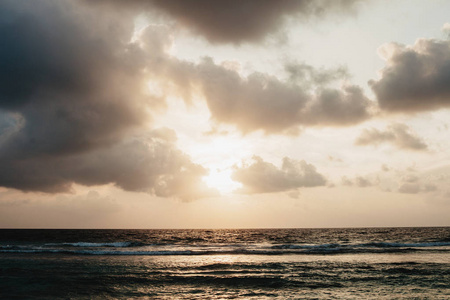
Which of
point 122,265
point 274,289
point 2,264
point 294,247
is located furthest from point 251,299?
point 294,247

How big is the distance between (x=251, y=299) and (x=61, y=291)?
41.9 ft

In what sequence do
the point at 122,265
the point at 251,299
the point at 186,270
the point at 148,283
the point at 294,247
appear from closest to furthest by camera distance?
the point at 251,299 < the point at 148,283 < the point at 186,270 < the point at 122,265 < the point at 294,247

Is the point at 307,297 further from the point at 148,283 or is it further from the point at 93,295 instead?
the point at 93,295

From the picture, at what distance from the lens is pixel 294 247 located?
182ft

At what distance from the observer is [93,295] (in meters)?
20.3

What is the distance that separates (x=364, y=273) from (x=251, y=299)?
44.9 feet

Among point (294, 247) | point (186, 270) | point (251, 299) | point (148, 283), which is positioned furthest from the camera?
point (294, 247)

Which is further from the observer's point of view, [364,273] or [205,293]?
[364,273]

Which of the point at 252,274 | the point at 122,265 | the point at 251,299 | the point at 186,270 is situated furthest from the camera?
the point at 122,265

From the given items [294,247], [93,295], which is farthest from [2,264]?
[294,247]

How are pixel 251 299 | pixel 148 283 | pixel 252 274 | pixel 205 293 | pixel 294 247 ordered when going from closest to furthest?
pixel 251 299, pixel 205 293, pixel 148 283, pixel 252 274, pixel 294 247

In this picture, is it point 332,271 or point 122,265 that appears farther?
point 122,265

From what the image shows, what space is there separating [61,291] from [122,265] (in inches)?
465

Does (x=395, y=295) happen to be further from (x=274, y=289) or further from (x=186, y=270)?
(x=186, y=270)
